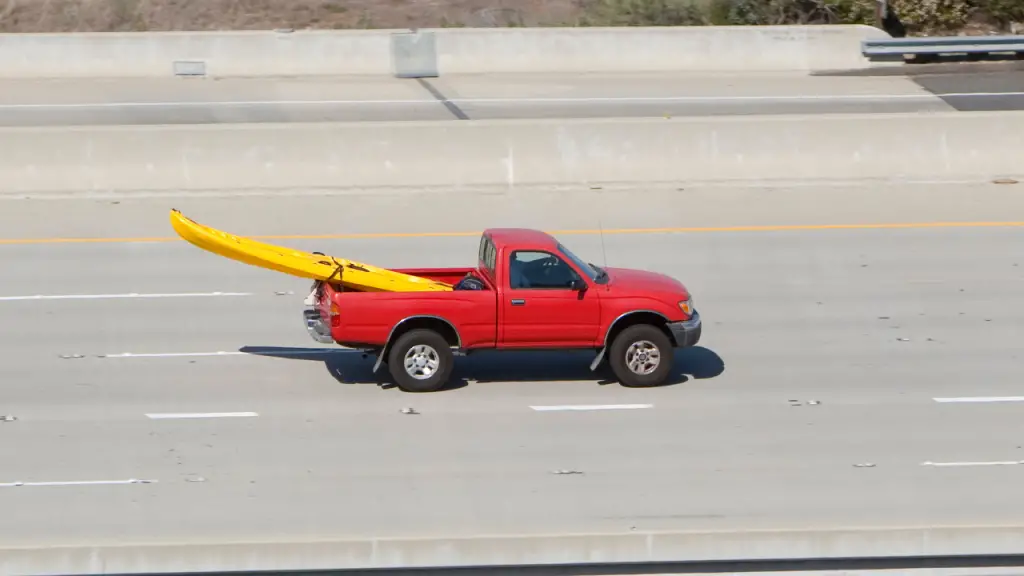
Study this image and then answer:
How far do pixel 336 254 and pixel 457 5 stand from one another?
1866cm

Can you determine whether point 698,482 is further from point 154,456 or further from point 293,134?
point 293,134

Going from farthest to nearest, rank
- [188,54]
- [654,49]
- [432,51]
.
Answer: [654,49] → [432,51] → [188,54]

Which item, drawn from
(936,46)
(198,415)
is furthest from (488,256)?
(936,46)

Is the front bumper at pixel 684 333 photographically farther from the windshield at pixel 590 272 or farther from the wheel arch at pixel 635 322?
the windshield at pixel 590 272

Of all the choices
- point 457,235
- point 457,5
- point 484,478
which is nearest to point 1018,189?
point 457,235

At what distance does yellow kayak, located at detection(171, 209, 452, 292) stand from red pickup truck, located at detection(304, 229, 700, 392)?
16 centimetres

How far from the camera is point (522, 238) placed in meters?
12.9

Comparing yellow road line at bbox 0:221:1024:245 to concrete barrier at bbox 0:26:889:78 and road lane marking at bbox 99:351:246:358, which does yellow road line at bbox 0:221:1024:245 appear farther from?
concrete barrier at bbox 0:26:889:78

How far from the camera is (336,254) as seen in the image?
58.2 feet

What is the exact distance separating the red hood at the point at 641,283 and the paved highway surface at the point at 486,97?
12.4 meters

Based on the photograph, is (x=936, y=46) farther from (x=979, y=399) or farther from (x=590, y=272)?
(x=590, y=272)

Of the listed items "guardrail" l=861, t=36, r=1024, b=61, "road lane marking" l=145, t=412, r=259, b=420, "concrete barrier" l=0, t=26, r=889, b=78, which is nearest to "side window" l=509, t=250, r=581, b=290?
"road lane marking" l=145, t=412, r=259, b=420

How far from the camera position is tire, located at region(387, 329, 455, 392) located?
1233 centimetres

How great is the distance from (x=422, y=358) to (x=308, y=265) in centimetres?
138
